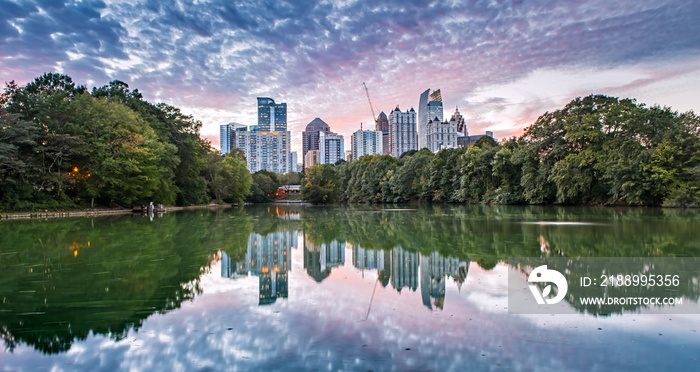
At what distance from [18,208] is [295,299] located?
1171 inches

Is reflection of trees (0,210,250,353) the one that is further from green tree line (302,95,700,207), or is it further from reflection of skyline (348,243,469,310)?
green tree line (302,95,700,207)

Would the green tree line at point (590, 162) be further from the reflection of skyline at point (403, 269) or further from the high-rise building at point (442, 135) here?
the high-rise building at point (442, 135)

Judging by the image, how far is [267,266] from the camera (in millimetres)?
9266

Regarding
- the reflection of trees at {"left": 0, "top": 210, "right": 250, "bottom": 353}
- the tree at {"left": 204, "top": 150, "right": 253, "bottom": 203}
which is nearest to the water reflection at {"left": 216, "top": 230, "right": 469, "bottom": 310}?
the reflection of trees at {"left": 0, "top": 210, "right": 250, "bottom": 353}

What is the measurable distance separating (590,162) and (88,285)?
40.5m

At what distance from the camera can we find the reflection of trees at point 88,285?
4918mm

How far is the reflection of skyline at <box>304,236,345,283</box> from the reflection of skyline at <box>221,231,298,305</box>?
47cm

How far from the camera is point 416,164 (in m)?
68.9

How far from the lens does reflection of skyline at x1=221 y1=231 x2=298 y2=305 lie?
7.02 m

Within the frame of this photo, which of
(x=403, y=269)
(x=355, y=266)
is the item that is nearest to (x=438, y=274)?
(x=403, y=269)

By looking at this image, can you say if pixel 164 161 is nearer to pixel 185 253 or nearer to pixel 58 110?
pixel 58 110

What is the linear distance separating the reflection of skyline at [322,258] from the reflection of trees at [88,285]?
225 centimetres

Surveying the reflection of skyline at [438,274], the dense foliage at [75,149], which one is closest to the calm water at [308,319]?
the reflection of skyline at [438,274]

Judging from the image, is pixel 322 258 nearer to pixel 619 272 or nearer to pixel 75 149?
pixel 619 272
